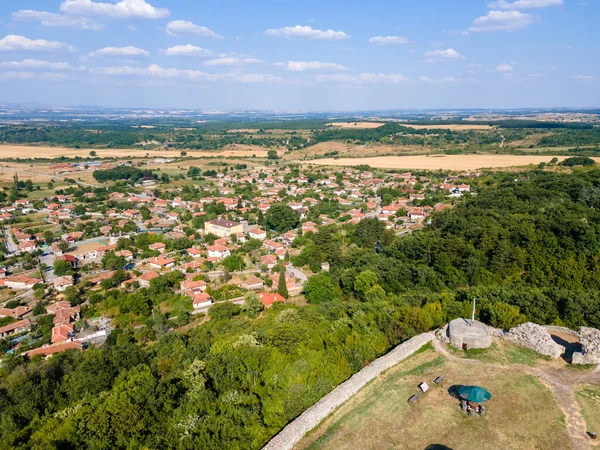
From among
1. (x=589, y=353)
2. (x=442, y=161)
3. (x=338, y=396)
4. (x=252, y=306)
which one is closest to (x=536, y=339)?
(x=589, y=353)

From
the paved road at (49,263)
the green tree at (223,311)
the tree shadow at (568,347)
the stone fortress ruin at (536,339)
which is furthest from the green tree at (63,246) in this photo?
the tree shadow at (568,347)

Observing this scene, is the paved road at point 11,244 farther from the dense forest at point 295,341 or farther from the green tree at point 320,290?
the green tree at point 320,290

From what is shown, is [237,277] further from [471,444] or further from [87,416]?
[471,444]

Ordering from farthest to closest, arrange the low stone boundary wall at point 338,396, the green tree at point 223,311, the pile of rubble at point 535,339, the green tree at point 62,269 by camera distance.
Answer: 1. the green tree at point 62,269
2. the green tree at point 223,311
3. the pile of rubble at point 535,339
4. the low stone boundary wall at point 338,396

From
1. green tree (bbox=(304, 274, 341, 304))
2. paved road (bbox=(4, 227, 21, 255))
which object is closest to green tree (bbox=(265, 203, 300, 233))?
green tree (bbox=(304, 274, 341, 304))

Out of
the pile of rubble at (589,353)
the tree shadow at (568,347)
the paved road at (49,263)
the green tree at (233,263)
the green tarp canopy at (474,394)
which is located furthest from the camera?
the green tree at (233,263)

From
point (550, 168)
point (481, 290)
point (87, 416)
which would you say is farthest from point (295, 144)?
point (87, 416)

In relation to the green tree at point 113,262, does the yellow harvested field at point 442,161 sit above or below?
above
